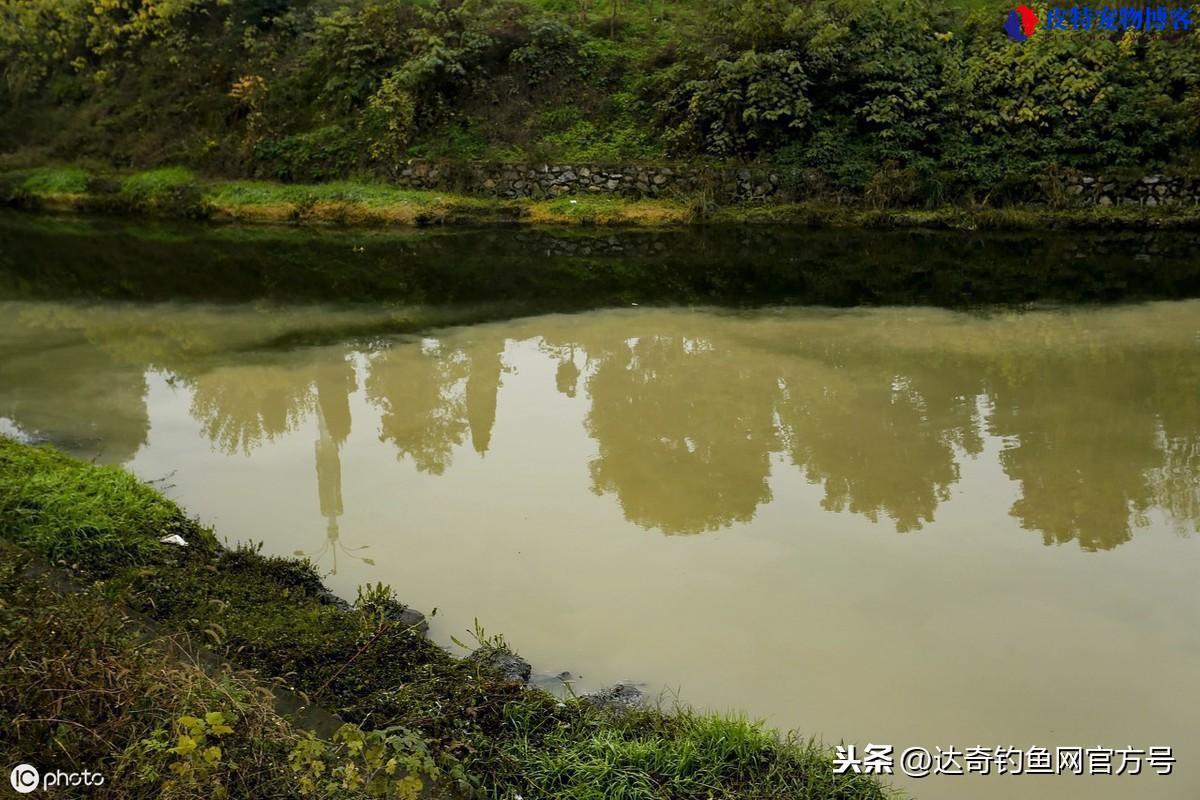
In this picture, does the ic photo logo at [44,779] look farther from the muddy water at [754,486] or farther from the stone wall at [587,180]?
the stone wall at [587,180]

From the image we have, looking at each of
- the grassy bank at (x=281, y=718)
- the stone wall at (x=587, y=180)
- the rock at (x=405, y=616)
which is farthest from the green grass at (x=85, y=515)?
the stone wall at (x=587, y=180)

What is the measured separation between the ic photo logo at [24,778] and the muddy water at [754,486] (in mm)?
2263

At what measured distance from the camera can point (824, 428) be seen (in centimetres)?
812

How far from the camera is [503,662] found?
4.64 m

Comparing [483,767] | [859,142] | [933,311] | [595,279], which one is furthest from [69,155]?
[483,767]

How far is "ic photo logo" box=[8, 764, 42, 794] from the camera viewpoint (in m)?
2.97

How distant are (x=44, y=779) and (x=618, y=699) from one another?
90.8 inches

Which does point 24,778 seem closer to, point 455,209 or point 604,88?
point 455,209

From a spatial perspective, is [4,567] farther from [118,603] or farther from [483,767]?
[483,767]

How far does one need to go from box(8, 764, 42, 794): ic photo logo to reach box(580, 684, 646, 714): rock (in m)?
2.15

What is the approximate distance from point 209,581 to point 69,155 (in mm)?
25151

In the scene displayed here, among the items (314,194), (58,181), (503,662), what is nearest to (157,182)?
(58,181)

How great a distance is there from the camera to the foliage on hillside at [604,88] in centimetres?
1908

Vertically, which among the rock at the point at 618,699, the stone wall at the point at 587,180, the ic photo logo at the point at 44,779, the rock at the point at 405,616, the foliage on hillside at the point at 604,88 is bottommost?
the rock at the point at 618,699
